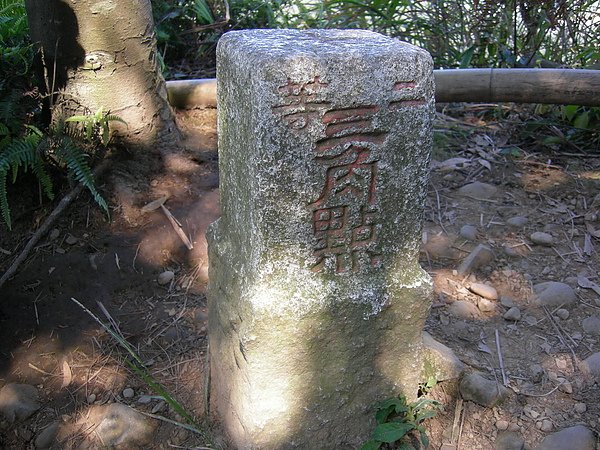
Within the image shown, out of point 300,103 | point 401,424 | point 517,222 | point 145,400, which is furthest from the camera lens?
point 517,222

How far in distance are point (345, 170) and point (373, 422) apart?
892mm

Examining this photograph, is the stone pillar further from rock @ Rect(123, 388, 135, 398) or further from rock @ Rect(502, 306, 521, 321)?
rock @ Rect(502, 306, 521, 321)

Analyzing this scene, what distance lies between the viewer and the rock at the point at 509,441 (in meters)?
2.07

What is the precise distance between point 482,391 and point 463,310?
0.53 metres

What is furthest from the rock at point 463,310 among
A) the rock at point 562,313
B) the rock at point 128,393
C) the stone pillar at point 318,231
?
the rock at point 128,393

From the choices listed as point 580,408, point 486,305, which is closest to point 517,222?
point 486,305

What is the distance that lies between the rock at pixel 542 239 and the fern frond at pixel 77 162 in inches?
81.6

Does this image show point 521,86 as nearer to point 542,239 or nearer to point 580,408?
point 542,239

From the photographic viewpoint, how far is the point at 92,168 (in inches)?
116

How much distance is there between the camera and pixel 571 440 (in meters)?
2.05

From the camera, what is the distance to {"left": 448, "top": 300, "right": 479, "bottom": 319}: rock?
265cm

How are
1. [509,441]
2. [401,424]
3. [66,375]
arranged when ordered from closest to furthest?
[401,424]
[509,441]
[66,375]

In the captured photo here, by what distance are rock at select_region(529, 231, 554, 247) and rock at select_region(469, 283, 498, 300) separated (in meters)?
0.46

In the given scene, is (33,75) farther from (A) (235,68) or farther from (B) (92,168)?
(A) (235,68)
